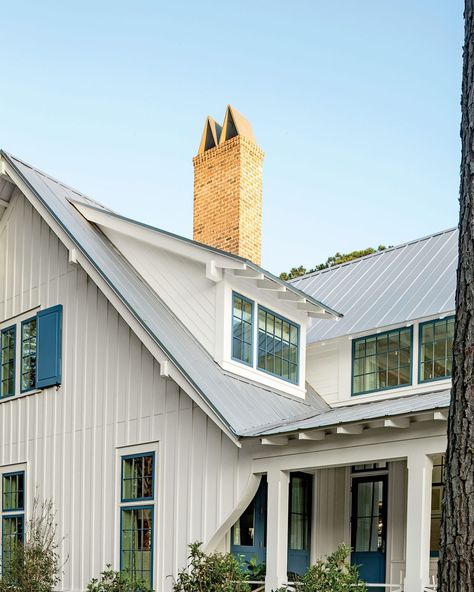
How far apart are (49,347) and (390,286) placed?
579cm

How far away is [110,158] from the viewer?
27234 millimetres

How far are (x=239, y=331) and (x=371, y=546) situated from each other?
3.83 metres

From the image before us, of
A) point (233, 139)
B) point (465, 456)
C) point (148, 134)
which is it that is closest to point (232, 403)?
point (233, 139)

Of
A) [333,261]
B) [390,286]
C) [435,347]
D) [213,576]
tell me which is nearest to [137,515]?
[213,576]

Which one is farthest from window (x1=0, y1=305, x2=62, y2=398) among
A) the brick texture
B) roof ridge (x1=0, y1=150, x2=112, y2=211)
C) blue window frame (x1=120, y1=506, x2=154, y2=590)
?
the brick texture

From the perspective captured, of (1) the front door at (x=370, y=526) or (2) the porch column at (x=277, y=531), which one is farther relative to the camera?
(1) the front door at (x=370, y=526)

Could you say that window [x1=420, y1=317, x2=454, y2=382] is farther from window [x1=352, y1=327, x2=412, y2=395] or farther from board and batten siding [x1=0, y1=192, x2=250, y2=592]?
board and batten siding [x1=0, y1=192, x2=250, y2=592]

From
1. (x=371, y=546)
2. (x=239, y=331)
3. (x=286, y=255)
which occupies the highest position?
(x=286, y=255)

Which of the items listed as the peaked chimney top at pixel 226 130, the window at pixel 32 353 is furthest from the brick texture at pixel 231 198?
the window at pixel 32 353

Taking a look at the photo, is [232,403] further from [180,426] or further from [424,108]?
[424,108]

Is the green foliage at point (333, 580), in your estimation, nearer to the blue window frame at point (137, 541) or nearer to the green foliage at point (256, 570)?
the green foliage at point (256, 570)

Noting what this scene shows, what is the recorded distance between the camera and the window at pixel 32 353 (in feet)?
47.2

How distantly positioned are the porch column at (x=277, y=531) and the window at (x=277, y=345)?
8.22 feet

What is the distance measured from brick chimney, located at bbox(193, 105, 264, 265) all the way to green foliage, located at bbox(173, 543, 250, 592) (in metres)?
7.12
